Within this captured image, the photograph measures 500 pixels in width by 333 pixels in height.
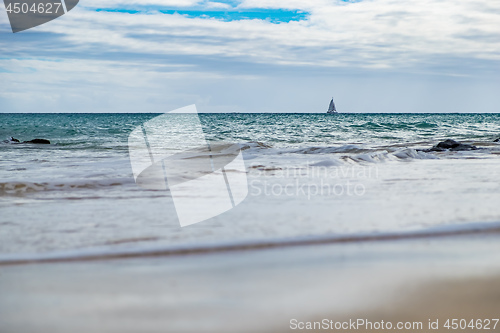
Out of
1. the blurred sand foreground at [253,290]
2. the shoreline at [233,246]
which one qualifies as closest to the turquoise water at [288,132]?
the shoreline at [233,246]

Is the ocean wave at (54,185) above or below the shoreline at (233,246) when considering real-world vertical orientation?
below

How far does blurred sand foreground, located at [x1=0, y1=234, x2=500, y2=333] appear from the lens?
1659 millimetres

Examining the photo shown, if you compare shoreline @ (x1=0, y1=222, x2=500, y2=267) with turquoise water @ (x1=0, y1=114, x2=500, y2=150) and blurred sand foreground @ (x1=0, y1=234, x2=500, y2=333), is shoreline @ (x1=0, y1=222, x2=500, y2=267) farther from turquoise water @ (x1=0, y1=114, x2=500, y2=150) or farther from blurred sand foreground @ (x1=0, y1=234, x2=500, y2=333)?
turquoise water @ (x1=0, y1=114, x2=500, y2=150)

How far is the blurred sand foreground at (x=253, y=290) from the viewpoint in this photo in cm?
166

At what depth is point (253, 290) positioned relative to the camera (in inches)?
74.1

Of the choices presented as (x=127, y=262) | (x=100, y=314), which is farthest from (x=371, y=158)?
(x=100, y=314)

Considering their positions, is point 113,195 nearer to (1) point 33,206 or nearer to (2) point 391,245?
(1) point 33,206

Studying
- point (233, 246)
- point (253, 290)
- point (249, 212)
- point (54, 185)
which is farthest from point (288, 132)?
point (253, 290)

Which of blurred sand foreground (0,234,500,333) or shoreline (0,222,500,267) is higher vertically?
blurred sand foreground (0,234,500,333)

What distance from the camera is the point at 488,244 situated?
8.20 ft

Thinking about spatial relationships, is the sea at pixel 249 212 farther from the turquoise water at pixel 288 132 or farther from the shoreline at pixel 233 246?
the turquoise water at pixel 288 132

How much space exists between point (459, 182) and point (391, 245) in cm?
281

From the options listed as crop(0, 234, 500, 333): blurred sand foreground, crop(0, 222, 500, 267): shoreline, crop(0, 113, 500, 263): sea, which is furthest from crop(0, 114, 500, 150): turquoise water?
crop(0, 234, 500, 333): blurred sand foreground

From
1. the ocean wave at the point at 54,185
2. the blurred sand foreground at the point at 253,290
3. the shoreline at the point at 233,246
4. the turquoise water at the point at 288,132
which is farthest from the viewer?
the turquoise water at the point at 288,132
